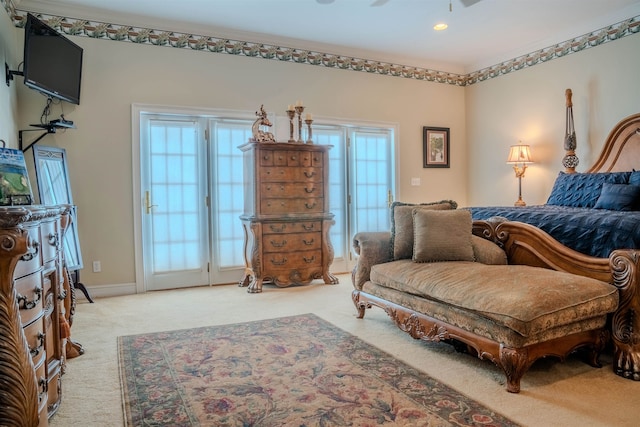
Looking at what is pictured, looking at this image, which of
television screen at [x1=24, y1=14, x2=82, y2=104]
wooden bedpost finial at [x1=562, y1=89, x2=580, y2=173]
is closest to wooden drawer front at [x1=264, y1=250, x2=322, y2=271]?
television screen at [x1=24, y1=14, x2=82, y2=104]

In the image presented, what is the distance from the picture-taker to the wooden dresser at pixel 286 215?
15.0 ft

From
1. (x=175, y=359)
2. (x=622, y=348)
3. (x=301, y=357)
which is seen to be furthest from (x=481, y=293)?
(x=175, y=359)

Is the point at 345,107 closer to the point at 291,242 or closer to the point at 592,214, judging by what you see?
the point at 291,242

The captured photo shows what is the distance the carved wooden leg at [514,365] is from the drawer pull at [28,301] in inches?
82.8

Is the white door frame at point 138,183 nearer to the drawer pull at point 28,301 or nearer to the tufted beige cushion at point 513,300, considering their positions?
the drawer pull at point 28,301

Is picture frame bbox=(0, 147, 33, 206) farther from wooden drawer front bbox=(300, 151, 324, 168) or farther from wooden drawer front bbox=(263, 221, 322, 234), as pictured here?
wooden drawer front bbox=(300, 151, 324, 168)

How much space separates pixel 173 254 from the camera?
4785 millimetres

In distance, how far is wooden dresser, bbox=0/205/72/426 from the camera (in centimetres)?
123

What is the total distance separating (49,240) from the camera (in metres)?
2.00

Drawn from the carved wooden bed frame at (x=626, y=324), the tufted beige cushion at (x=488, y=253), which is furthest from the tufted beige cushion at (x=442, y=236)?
the carved wooden bed frame at (x=626, y=324)

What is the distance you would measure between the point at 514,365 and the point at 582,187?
2791mm

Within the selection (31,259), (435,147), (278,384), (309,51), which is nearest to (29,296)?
(31,259)

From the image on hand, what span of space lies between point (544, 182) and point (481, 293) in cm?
366

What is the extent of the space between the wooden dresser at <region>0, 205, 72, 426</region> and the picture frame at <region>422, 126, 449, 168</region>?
4812 mm
